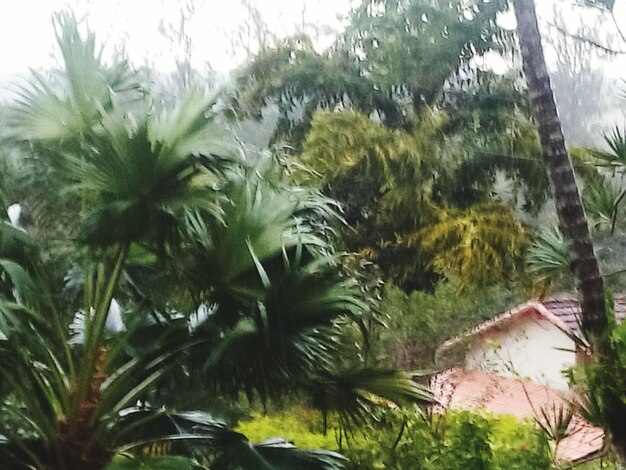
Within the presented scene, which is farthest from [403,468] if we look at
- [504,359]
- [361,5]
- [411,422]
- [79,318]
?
[361,5]

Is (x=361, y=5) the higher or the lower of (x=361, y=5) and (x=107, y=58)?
the higher

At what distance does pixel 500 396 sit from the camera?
6.02 feet

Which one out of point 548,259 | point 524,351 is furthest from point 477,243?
point 524,351

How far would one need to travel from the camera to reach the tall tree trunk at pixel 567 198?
1.53 meters

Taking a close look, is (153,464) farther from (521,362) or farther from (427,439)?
(521,362)

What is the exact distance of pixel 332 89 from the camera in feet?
6.34

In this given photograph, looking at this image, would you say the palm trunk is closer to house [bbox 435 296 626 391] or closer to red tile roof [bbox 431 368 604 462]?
house [bbox 435 296 626 391]

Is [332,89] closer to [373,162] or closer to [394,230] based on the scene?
[373,162]

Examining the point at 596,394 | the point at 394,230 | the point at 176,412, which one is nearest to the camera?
the point at 596,394

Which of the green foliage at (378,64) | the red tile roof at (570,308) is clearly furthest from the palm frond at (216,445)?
the green foliage at (378,64)

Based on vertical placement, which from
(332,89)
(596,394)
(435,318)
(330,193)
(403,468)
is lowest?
(403,468)

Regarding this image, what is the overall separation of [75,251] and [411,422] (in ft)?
2.93

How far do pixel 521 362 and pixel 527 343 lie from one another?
5cm

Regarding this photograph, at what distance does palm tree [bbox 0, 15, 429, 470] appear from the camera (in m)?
1.43
